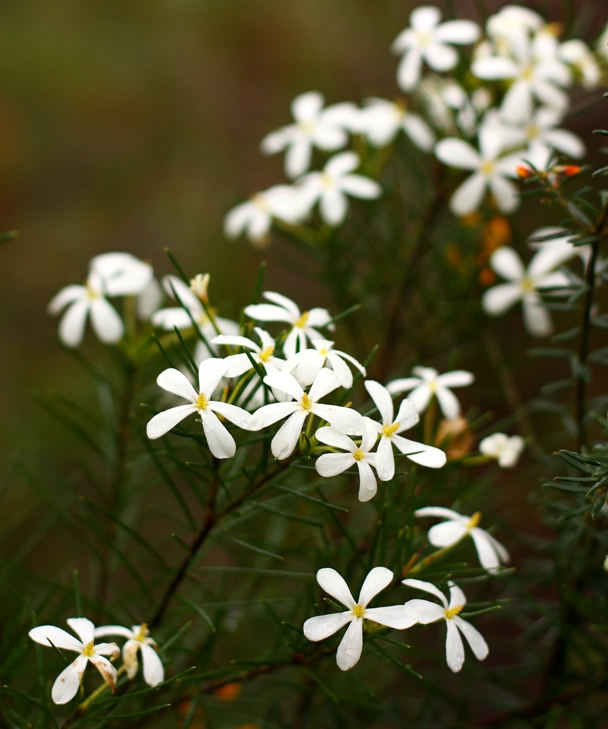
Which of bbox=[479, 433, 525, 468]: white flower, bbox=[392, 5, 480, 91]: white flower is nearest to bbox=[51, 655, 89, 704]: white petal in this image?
bbox=[479, 433, 525, 468]: white flower

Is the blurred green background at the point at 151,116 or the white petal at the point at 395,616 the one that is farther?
the blurred green background at the point at 151,116

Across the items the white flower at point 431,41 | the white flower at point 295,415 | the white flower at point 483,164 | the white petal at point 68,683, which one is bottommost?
the white petal at point 68,683

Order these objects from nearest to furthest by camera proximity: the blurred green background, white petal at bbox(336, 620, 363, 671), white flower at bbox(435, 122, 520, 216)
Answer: white petal at bbox(336, 620, 363, 671) < white flower at bbox(435, 122, 520, 216) < the blurred green background

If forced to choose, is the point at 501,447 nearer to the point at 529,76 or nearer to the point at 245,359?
the point at 245,359

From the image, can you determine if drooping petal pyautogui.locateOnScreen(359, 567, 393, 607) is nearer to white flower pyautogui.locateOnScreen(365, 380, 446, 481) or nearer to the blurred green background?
white flower pyautogui.locateOnScreen(365, 380, 446, 481)

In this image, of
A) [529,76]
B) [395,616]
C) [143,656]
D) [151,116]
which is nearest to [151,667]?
[143,656]

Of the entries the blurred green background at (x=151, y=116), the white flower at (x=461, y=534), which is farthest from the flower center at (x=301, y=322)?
the blurred green background at (x=151, y=116)

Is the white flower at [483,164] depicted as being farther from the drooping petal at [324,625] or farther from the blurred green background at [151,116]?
the blurred green background at [151,116]
